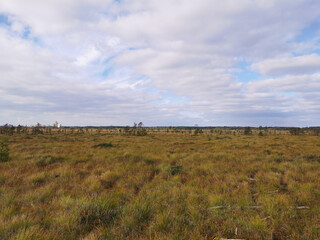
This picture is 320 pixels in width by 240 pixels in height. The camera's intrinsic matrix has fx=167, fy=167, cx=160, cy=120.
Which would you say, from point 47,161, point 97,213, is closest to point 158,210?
point 97,213

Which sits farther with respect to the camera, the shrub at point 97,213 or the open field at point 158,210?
the shrub at point 97,213

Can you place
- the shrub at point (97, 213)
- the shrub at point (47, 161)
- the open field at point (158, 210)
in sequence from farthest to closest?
1. the shrub at point (47, 161)
2. the shrub at point (97, 213)
3. the open field at point (158, 210)

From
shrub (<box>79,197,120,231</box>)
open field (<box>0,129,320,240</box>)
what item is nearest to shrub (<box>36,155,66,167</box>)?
open field (<box>0,129,320,240</box>)

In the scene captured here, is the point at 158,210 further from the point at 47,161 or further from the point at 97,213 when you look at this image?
the point at 47,161

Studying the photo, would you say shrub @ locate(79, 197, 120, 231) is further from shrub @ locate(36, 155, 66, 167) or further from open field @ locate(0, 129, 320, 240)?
shrub @ locate(36, 155, 66, 167)

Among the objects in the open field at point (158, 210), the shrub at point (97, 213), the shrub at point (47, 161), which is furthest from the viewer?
the shrub at point (47, 161)

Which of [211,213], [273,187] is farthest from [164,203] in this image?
[273,187]

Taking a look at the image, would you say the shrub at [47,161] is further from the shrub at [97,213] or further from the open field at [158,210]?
the shrub at [97,213]

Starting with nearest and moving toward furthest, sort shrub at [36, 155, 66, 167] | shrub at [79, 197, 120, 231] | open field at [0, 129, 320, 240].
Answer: open field at [0, 129, 320, 240] < shrub at [79, 197, 120, 231] < shrub at [36, 155, 66, 167]

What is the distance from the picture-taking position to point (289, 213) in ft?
13.8

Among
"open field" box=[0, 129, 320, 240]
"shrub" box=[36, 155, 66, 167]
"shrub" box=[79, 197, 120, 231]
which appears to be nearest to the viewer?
"open field" box=[0, 129, 320, 240]

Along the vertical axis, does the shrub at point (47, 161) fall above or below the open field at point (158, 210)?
below

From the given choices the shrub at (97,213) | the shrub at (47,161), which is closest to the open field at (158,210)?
Answer: the shrub at (97,213)

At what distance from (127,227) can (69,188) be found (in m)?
3.62
